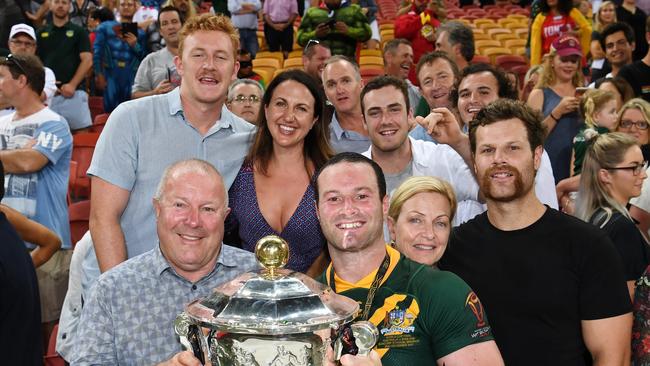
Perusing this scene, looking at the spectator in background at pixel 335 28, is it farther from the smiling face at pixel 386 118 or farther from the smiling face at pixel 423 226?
the smiling face at pixel 423 226

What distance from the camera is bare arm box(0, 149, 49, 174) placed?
4891 mm

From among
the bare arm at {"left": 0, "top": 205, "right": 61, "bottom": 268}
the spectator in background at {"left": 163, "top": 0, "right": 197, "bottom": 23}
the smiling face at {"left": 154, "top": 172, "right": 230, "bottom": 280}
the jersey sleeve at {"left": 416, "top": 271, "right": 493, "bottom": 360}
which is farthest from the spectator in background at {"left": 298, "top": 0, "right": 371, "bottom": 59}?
the jersey sleeve at {"left": 416, "top": 271, "right": 493, "bottom": 360}

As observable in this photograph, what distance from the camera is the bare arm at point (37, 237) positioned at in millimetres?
4258

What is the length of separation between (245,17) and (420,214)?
7410mm

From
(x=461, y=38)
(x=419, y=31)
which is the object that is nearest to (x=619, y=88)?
(x=461, y=38)

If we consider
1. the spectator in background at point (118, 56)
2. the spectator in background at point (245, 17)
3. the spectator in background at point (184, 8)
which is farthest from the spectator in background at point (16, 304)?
the spectator in background at point (245, 17)

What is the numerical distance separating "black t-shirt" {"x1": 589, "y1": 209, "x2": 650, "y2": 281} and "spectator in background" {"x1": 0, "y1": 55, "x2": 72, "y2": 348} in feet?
9.34

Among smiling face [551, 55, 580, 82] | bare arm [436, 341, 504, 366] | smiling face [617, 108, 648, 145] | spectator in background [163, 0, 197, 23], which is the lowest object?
bare arm [436, 341, 504, 366]

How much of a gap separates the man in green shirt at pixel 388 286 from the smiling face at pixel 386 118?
132 centimetres

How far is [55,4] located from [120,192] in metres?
6.03

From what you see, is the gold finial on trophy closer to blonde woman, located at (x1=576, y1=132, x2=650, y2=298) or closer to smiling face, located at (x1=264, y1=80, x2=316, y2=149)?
smiling face, located at (x1=264, y1=80, x2=316, y2=149)

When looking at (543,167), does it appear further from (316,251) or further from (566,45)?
(566,45)

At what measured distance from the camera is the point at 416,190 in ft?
10.3

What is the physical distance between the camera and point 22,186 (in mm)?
5020
